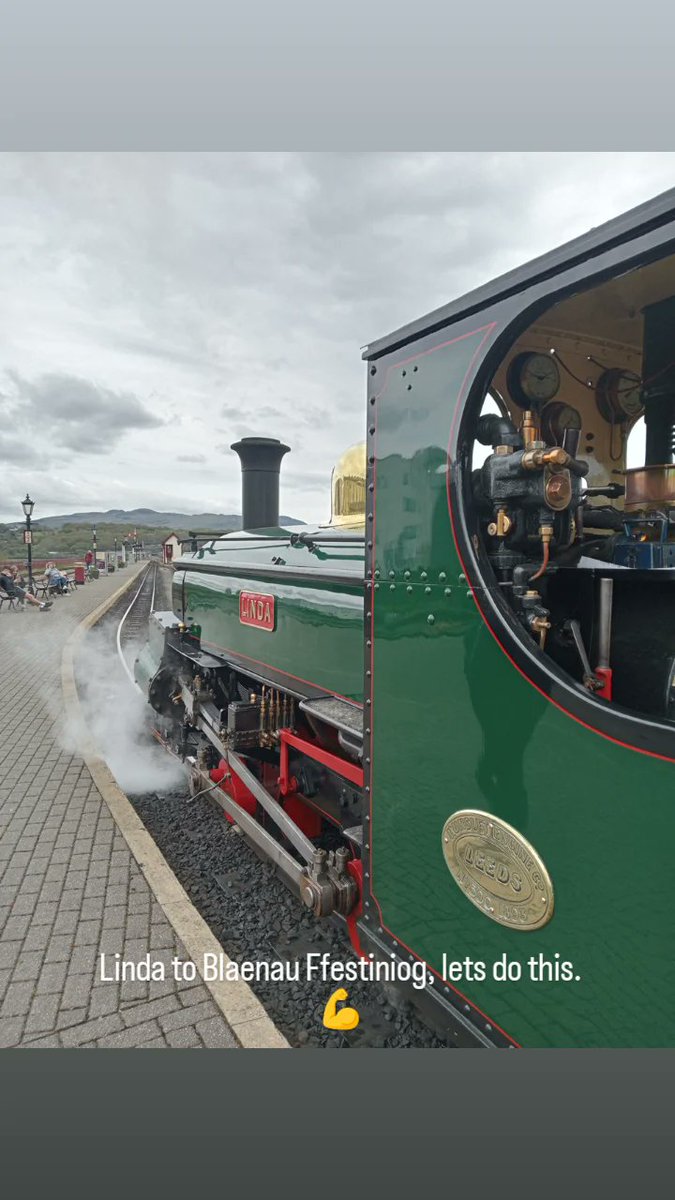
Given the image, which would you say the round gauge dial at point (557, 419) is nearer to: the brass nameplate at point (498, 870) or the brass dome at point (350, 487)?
the brass dome at point (350, 487)

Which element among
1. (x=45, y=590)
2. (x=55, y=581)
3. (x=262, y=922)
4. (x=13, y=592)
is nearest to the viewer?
(x=262, y=922)

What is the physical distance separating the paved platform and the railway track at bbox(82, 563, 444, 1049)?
348mm

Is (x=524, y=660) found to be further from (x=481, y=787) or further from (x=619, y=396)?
(x=619, y=396)

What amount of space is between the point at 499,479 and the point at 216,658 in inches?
141

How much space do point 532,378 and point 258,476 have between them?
457cm

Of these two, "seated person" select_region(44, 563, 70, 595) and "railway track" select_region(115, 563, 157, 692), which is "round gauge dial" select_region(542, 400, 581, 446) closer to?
"railway track" select_region(115, 563, 157, 692)

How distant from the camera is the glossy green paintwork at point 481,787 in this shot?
151 cm

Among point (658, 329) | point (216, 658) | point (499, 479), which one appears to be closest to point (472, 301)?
point (499, 479)

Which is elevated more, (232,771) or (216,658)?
(216,658)

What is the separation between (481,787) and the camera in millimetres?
1863

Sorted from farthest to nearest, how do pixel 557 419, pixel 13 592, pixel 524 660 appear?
pixel 13 592, pixel 557 419, pixel 524 660

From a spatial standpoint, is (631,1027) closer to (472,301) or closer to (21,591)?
(472,301)

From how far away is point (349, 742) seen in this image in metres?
2.61

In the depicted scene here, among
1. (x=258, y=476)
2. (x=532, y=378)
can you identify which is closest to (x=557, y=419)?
(x=532, y=378)
